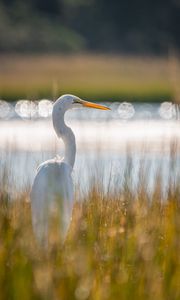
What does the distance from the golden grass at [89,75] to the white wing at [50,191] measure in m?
21.3

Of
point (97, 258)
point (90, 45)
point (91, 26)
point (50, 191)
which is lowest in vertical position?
point (97, 258)

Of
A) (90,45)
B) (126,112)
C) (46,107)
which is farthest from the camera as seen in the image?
(90,45)

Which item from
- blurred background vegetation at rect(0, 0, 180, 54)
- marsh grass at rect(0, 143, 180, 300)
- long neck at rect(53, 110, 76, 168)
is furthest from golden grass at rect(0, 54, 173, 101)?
marsh grass at rect(0, 143, 180, 300)

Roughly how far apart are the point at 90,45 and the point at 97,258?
32171 millimetres

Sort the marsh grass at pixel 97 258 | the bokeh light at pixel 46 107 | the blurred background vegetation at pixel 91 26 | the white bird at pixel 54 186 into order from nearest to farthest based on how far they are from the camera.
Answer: the marsh grass at pixel 97 258 → the white bird at pixel 54 186 → the bokeh light at pixel 46 107 → the blurred background vegetation at pixel 91 26

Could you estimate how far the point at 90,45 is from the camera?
1441 inches

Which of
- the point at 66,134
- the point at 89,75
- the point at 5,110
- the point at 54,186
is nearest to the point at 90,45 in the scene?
the point at 89,75

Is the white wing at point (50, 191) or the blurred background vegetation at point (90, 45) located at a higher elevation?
the blurred background vegetation at point (90, 45)

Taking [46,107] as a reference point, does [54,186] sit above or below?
below

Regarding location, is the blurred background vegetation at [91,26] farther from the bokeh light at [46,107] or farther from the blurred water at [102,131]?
the bokeh light at [46,107]

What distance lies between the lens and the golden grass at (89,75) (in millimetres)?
28469

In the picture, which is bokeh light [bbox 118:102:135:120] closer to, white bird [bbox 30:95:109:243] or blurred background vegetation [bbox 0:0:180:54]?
blurred background vegetation [bbox 0:0:180:54]

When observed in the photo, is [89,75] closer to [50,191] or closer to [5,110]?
[5,110]

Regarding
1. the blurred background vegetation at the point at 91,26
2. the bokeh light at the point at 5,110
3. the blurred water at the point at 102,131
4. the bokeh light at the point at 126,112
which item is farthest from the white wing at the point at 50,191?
the blurred background vegetation at the point at 91,26
